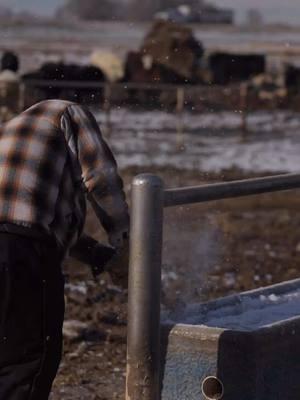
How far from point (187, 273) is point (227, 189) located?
515 centimetres

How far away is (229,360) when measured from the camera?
3760mm

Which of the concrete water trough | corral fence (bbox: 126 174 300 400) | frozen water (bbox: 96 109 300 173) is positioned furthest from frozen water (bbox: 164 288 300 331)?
frozen water (bbox: 96 109 300 173)

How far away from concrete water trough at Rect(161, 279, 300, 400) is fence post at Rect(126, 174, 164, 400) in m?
0.14

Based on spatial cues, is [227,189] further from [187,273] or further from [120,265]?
[187,273]

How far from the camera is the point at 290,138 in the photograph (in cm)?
2208

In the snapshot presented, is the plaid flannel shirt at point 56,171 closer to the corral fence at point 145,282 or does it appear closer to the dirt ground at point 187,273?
the corral fence at point 145,282

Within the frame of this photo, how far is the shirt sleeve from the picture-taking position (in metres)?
3.97

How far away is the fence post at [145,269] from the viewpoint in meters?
3.60

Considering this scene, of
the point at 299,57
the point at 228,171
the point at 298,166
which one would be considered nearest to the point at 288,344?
the point at 228,171

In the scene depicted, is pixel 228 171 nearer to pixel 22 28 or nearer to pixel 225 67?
pixel 225 67

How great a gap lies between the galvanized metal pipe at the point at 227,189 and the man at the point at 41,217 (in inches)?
11.5

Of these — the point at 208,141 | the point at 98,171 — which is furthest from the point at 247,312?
the point at 208,141

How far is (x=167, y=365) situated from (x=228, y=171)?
41.8ft

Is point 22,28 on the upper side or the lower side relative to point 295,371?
lower
